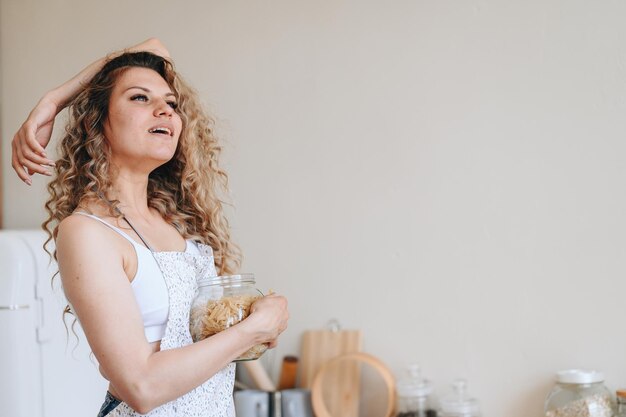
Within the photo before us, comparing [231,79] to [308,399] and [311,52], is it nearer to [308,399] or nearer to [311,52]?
[311,52]

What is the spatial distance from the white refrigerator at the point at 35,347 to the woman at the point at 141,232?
1.09 metres

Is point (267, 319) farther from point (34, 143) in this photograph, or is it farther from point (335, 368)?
point (335, 368)

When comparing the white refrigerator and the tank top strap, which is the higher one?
the tank top strap

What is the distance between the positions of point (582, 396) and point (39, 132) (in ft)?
5.15

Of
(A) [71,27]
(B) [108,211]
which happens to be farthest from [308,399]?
(A) [71,27]

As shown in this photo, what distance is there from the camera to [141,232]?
4.80 feet

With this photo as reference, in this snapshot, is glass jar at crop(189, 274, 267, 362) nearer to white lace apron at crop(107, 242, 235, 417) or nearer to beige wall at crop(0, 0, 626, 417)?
white lace apron at crop(107, 242, 235, 417)

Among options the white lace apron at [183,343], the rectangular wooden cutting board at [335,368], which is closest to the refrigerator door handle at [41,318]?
the rectangular wooden cutting board at [335,368]

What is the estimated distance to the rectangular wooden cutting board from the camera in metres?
2.70

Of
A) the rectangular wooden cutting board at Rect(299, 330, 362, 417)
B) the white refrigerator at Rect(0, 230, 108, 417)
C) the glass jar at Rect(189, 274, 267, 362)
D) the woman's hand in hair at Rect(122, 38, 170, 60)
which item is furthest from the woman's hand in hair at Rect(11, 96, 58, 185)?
the rectangular wooden cutting board at Rect(299, 330, 362, 417)

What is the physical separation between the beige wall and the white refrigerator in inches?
27.2

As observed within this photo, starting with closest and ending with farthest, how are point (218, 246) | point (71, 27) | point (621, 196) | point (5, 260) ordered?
1. point (218, 246)
2. point (621, 196)
3. point (5, 260)
4. point (71, 27)

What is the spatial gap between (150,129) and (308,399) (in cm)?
151

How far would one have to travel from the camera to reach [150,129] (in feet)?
4.86
